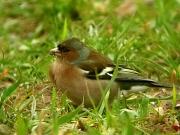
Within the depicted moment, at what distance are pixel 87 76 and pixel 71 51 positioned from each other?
414 mm

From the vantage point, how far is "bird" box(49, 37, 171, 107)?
6.64 m

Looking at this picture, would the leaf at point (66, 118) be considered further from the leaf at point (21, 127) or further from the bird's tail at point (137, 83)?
the bird's tail at point (137, 83)

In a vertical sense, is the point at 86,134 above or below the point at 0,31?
below

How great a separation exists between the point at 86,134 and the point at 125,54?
258 cm

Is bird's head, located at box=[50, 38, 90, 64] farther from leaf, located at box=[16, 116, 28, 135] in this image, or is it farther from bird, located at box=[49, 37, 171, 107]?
leaf, located at box=[16, 116, 28, 135]

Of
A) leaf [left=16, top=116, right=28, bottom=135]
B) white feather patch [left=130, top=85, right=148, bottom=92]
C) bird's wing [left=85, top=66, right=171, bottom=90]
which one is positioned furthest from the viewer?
white feather patch [left=130, top=85, right=148, bottom=92]

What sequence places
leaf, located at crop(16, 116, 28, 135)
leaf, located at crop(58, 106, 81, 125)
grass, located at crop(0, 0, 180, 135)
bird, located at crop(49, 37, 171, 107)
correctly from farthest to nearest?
bird, located at crop(49, 37, 171, 107)
grass, located at crop(0, 0, 180, 135)
leaf, located at crop(58, 106, 81, 125)
leaf, located at crop(16, 116, 28, 135)

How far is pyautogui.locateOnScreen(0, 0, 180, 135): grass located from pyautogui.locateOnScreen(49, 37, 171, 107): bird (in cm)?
12

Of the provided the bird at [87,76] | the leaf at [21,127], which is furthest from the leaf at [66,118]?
the bird at [87,76]

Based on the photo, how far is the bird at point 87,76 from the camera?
21.8 ft

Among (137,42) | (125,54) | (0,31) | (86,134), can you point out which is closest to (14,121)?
(86,134)

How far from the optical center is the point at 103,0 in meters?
10.7

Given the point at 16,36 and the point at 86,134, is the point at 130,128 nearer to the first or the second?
the point at 86,134

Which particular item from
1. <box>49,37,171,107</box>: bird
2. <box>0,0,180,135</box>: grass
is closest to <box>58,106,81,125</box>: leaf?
<box>0,0,180,135</box>: grass
